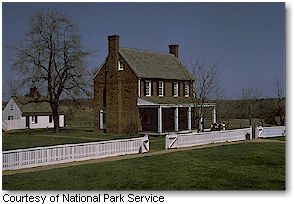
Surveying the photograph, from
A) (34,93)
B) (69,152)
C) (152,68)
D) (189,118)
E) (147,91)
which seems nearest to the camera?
(69,152)

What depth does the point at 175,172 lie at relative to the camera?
7.05 meters

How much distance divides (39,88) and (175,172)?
9.59 ft

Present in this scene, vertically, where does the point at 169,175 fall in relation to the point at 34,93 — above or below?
below

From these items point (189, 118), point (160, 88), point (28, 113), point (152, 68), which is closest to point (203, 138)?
point (189, 118)

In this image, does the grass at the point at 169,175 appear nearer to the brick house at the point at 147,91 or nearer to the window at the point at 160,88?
the brick house at the point at 147,91

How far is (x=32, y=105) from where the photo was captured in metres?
8.34

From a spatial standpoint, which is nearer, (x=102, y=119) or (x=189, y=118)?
(x=102, y=119)

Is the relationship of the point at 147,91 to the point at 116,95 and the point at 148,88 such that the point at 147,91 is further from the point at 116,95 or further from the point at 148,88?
the point at 116,95

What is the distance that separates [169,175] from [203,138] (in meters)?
4.25

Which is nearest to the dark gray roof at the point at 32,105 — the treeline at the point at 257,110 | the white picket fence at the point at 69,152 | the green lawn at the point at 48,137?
the green lawn at the point at 48,137

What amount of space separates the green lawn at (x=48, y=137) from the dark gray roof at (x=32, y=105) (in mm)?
369

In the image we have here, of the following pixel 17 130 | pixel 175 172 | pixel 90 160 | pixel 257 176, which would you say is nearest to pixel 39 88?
pixel 17 130

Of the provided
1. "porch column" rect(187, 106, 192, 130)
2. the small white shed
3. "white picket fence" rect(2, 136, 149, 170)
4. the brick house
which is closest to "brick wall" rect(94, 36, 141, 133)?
the brick house

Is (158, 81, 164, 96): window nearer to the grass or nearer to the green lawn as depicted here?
the green lawn
